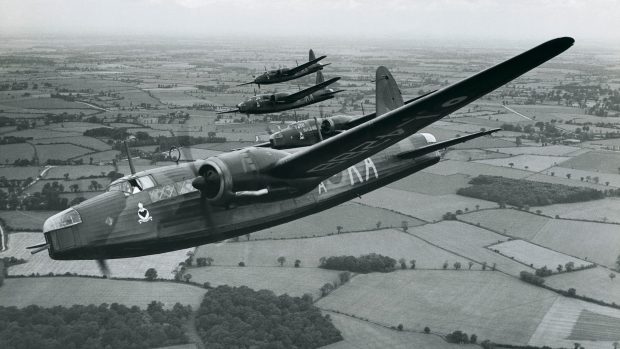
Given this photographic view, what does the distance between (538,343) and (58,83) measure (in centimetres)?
11349

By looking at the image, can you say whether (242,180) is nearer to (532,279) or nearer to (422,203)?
(532,279)

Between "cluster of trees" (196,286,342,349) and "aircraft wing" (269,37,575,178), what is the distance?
22081 mm

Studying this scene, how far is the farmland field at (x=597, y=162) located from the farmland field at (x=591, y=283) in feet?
102

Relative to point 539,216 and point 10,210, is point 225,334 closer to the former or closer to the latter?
point 10,210

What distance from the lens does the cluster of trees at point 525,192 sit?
5891 centimetres

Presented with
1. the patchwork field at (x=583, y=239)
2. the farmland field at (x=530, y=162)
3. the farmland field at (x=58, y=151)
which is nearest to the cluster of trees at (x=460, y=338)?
the patchwork field at (x=583, y=239)

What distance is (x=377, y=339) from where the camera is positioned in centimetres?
3444

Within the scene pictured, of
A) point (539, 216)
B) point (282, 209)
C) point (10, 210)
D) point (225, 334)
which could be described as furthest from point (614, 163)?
point (10, 210)

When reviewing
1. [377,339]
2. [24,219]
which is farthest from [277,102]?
[24,219]

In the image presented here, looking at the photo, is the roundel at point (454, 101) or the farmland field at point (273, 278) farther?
the farmland field at point (273, 278)

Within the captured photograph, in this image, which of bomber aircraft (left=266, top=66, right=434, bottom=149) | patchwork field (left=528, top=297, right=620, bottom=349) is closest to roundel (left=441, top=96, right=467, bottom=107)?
bomber aircraft (left=266, top=66, right=434, bottom=149)

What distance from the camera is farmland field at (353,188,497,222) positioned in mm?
55781

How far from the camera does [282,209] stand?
54.7ft

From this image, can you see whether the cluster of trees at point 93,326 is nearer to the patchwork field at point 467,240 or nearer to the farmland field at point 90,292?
the farmland field at point 90,292
